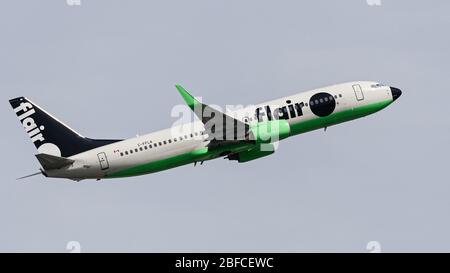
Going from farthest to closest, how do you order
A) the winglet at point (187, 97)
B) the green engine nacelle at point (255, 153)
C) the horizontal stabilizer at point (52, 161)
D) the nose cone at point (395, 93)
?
1. the nose cone at point (395, 93)
2. the green engine nacelle at point (255, 153)
3. the horizontal stabilizer at point (52, 161)
4. the winglet at point (187, 97)

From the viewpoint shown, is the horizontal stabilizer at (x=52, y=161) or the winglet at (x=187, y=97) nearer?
the winglet at (x=187, y=97)

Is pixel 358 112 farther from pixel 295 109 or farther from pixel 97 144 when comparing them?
pixel 97 144

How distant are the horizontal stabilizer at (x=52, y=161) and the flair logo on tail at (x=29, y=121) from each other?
439 cm

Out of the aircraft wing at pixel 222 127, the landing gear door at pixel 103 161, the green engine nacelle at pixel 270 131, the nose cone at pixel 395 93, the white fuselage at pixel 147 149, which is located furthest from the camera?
the nose cone at pixel 395 93

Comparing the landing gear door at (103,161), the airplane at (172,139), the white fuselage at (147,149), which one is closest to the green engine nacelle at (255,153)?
the airplane at (172,139)

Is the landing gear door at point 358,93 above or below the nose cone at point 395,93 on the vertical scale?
below

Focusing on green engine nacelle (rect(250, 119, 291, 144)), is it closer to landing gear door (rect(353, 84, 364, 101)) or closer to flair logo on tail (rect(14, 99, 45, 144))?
landing gear door (rect(353, 84, 364, 101))

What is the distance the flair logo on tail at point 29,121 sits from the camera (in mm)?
116312

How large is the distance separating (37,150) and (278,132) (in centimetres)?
2511

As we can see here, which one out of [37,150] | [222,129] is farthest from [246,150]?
[37,150]

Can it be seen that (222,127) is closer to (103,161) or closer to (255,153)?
(255,153)

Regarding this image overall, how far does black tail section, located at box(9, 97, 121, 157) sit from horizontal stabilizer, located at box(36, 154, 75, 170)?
197 cm

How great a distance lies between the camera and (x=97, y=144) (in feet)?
379

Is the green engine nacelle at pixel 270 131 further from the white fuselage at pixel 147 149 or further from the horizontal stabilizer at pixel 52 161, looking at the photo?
the horizontal stabilizer at pixel 52 161
